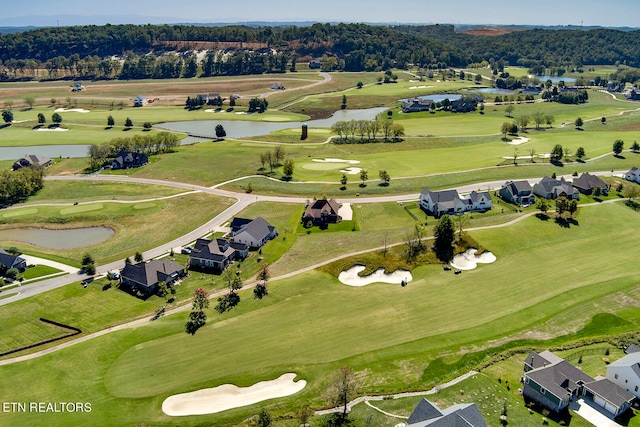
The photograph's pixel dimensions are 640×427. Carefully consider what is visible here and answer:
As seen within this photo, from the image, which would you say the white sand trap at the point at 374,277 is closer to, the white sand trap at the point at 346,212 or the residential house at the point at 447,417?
the white sand trap at the point at 346,212

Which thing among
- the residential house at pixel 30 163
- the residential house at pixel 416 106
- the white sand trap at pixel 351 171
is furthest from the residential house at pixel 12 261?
the residential house at pixel 416 106

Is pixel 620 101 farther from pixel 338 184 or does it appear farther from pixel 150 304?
pixel 150 304

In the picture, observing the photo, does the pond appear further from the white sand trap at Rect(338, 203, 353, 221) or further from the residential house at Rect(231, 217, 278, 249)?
the residential house at Rect(231, 217, 278, 249)

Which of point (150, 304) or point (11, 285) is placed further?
point (11, 285)

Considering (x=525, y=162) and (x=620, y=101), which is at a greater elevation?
(x=620, y=101)

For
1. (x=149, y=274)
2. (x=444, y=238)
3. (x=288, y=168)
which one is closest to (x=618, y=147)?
(x=444, y=238)

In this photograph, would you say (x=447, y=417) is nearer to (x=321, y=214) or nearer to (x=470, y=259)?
(x=470, y=259)

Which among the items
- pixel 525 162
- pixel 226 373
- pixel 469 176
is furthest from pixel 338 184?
pixel 226 373

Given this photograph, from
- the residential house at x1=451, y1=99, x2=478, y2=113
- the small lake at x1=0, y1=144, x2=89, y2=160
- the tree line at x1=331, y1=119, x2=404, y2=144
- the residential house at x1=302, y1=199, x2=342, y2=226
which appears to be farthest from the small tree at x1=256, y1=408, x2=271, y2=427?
the residential house at x1=451, y1=99, x2=478, y2=113
